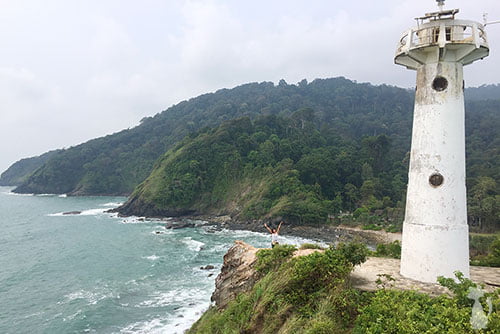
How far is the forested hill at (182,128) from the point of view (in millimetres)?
98250

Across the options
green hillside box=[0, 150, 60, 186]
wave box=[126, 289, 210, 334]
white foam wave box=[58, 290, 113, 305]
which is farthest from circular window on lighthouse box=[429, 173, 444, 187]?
green hillside box=[0, 150, 60, 186]

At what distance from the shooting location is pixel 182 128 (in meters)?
110

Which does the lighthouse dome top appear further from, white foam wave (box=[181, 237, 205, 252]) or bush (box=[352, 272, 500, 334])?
white foam wave (box=[181, 237, 205, 252])

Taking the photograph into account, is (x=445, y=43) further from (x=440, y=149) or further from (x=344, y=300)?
(x=344, y=300)

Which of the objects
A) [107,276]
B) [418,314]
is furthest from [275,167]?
[418,314]

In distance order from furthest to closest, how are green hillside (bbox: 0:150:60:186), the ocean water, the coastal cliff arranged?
green hillside (bbox: 0:150:60:186) → the ocean water → the coastal cliff

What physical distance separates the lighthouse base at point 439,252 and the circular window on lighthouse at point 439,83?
338cm

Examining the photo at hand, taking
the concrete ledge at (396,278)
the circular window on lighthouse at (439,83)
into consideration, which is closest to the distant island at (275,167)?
the concrete ledge at (396,278)

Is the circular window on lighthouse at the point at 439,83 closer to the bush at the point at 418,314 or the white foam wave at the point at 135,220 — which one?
the bush at the point at 418,314

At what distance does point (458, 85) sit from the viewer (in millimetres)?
8180

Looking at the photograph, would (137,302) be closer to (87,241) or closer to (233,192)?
(87,241)

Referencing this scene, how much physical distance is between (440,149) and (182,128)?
106 meters

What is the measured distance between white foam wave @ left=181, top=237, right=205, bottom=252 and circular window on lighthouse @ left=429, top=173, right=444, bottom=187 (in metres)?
28.3

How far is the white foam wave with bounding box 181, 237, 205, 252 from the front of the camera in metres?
34.4
